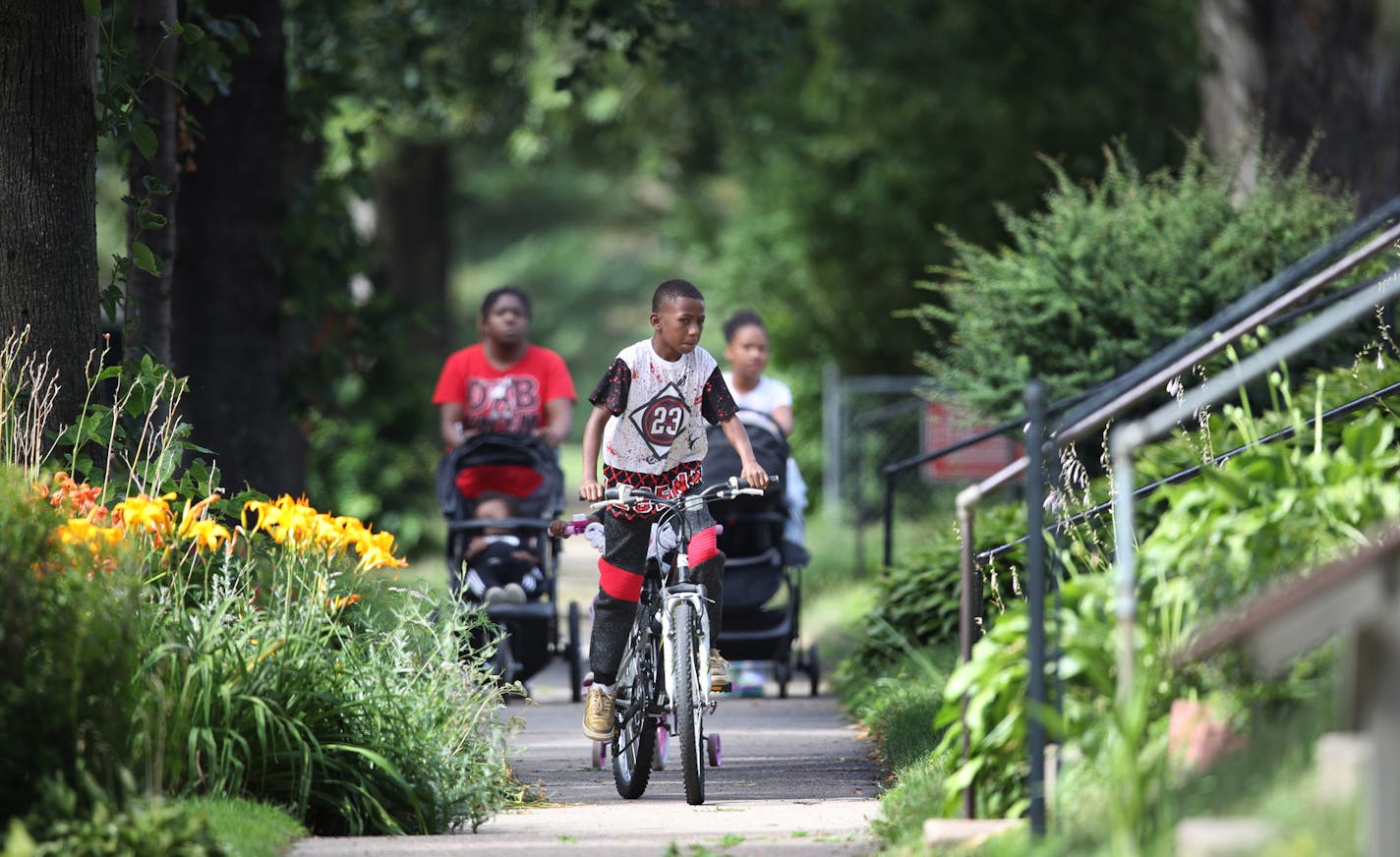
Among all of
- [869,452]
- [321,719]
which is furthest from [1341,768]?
[869,452]

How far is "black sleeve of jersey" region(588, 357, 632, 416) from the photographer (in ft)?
21.6

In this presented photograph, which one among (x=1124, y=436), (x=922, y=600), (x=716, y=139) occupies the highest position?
(x=716, y=139)

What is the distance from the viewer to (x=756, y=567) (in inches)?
376

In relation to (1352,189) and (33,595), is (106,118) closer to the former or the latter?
(33,595)

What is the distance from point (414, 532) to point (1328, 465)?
46.0 feet

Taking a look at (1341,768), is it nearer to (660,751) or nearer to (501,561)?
(660,751)

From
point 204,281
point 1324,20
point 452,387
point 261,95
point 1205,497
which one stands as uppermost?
point 1324,20

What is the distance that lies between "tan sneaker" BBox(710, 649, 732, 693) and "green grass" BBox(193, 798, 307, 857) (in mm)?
1720

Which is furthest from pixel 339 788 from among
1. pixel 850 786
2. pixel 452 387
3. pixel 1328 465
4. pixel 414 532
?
pixel 414 532

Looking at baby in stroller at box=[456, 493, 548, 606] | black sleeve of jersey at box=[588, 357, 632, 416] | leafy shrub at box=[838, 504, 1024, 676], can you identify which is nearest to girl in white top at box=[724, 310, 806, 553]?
leafy shrub at box=[838, 504, 1024, 676]

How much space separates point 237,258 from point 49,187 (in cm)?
402

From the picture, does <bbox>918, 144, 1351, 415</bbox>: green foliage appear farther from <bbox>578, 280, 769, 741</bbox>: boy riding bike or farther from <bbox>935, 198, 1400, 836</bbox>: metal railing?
<bbox>935, 198, 1400, 836</bbox>: metal railing

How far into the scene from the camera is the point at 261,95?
433 inches

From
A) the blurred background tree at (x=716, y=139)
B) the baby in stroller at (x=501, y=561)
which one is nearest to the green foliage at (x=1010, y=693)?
the baby in stroller at (x=501, y=561)
